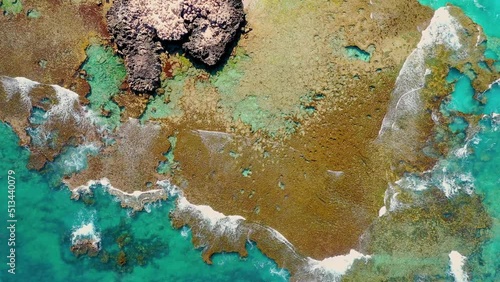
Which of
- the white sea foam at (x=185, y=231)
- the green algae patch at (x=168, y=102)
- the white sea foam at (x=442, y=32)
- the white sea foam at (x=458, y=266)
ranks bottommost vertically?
the white sea foam at (x=185, y=231)

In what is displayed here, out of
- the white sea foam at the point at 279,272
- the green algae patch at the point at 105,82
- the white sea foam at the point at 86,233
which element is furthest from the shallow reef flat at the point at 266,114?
the white sea foam at the point at 86,233

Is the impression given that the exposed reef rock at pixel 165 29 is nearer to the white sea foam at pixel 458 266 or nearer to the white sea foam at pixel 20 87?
the white sea foam at pixel 20 87

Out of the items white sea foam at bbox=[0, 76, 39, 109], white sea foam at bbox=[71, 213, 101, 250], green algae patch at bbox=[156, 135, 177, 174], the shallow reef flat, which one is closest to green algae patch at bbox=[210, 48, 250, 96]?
the shallow reef flat

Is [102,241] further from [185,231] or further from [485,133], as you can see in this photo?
[485,133]

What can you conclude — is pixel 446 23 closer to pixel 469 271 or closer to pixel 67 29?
pixel 469 271

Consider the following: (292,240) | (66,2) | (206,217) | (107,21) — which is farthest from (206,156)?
(66,2)

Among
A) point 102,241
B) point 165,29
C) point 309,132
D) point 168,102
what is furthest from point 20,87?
point 309,132
